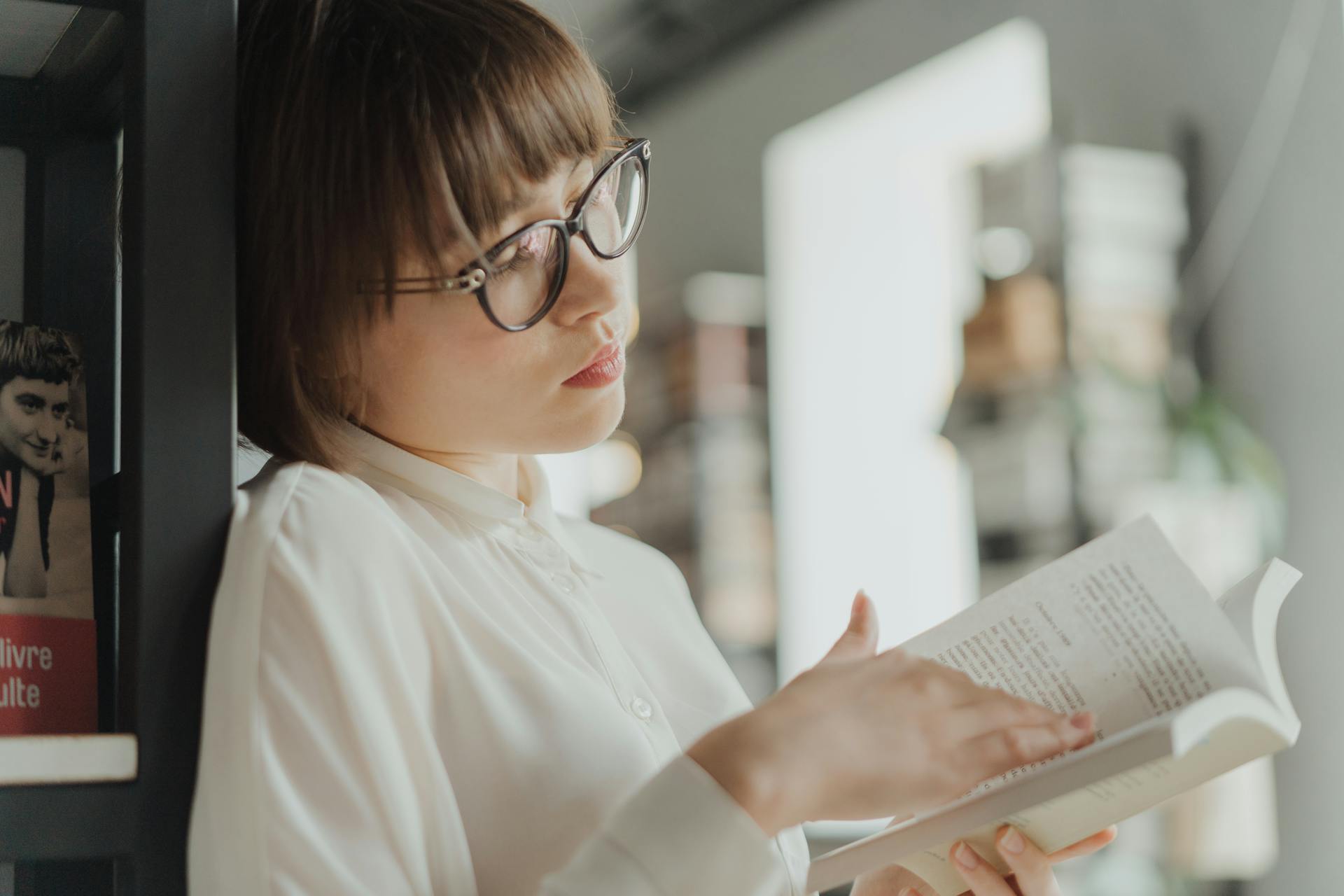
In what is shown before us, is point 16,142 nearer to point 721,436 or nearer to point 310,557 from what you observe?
point 310,557

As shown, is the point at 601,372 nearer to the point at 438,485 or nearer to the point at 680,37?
the point at 438,485

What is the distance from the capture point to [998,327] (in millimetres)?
3139

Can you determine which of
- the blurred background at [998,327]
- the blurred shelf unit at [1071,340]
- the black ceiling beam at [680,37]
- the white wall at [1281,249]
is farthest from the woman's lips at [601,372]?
the black ceiling beam at [680,37]

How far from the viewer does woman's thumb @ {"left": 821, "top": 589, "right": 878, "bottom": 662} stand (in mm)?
680

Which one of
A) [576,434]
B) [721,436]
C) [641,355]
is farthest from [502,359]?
[641,355]

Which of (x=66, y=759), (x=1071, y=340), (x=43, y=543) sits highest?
(x=1071, y=340)

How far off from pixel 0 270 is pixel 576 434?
354mm

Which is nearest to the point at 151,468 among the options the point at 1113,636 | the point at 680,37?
the point at 1113,636

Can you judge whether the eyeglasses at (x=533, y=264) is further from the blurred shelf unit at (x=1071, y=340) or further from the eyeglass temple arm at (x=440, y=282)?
the blurred shelf unit at (x=1071, y=340)

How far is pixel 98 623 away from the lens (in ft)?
2.37

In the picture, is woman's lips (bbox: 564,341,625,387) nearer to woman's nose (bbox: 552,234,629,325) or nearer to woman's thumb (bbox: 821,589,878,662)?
woman's nose (bbox: 552,234,629,325)

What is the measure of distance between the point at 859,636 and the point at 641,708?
15cm

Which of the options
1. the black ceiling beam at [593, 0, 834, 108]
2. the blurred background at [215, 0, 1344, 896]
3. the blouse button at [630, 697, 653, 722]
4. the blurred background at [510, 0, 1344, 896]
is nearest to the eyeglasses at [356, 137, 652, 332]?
the blouse button at [630, 697, 653, 722]

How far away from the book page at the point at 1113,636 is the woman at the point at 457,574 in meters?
0.05
